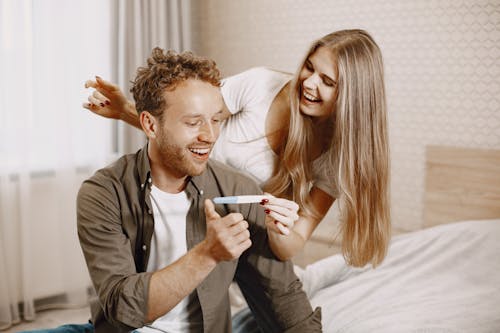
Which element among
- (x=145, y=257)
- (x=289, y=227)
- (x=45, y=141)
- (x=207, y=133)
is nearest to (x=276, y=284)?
(x=289, y=227)

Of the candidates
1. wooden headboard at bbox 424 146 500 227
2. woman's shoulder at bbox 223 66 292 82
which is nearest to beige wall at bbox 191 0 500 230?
wooden headboard at bbox 424 146 500 227

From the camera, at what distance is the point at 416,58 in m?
2.25

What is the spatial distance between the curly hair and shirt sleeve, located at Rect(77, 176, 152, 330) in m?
0.23

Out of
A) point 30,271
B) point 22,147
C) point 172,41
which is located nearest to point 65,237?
point 30,271

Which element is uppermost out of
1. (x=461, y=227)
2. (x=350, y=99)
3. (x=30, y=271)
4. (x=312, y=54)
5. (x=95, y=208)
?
(x=312, y=54)

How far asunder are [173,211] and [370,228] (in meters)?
0.58

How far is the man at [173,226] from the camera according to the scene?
1.16 metres

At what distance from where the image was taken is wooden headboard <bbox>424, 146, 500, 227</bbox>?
2.20 meters

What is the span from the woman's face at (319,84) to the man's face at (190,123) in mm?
287

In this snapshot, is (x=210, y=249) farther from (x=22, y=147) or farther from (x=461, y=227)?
(x=22, y=147)

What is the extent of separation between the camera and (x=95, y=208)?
128cm

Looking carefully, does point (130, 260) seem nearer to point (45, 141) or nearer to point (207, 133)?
point (207, 133)

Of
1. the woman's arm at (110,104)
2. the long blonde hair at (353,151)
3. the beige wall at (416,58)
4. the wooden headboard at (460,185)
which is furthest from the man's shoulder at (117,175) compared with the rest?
the wooden headboard at (460,185)

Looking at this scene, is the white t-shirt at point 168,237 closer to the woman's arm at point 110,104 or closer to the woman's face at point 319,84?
the woman's arm at point 110,104
